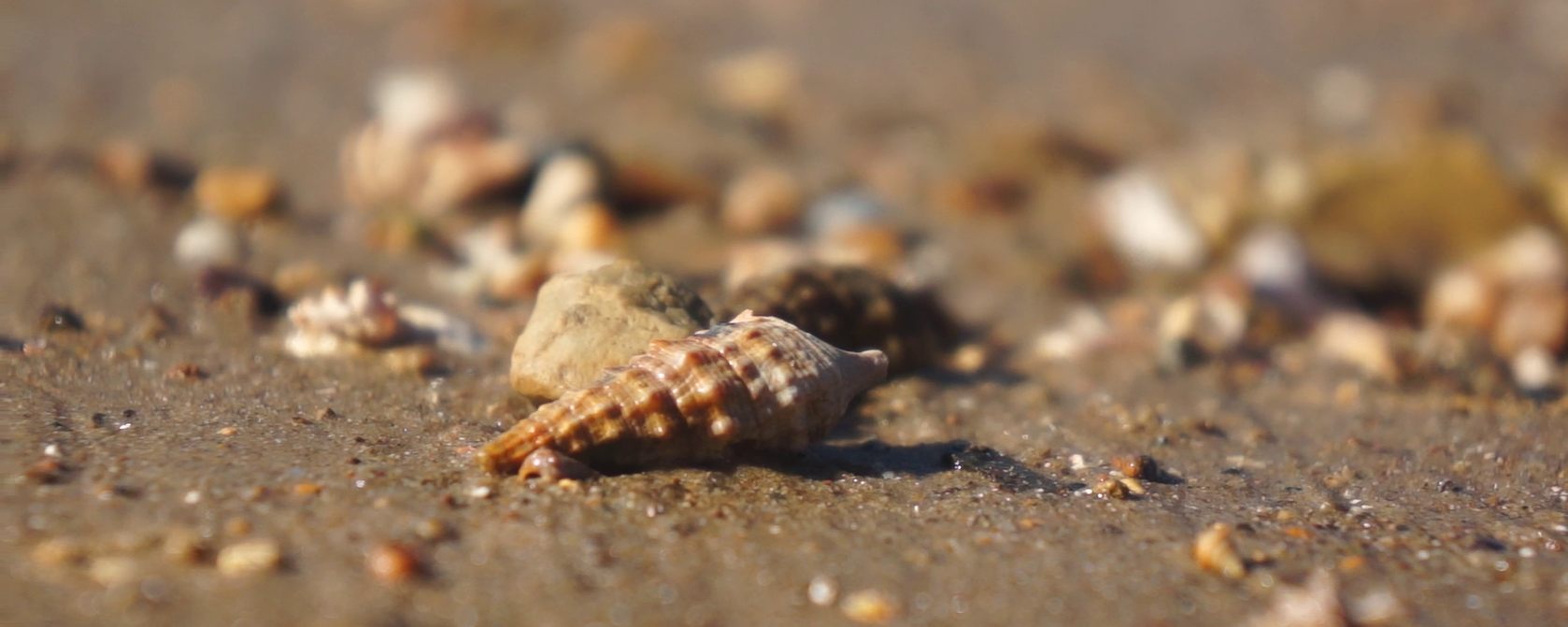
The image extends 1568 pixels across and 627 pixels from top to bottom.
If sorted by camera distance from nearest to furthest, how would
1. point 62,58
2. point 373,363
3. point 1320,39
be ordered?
point 373,363 → point 62,58 → point 1320,39

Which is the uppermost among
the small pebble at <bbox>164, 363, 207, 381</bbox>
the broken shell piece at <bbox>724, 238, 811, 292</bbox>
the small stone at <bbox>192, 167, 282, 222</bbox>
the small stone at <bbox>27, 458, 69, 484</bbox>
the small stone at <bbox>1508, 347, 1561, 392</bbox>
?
the small stone at <bbox>192, 167, 282, 222</bbox>

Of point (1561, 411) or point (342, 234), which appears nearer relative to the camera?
point (1561, 411)

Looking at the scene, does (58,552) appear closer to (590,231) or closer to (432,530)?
(432,530)

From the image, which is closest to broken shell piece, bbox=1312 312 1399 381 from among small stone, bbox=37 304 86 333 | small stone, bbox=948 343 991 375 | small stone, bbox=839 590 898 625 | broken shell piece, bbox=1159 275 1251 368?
broken shell piece, bbox=1159 275 1251 368

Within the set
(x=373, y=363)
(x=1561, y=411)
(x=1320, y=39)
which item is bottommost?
(x=1561, y=411)

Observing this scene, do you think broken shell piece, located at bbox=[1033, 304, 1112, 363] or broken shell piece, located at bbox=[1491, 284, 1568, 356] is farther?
broken shell piece, located at bbox=[1491, 284, 1568, 356]

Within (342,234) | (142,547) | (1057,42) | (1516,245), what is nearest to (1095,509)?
(142,547)

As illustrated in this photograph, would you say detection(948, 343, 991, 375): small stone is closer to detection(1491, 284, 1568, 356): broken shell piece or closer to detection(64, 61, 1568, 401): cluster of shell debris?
detection(64, 61, 1568, 401): cluster of shell debris

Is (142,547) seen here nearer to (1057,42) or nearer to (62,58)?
(62,58)
